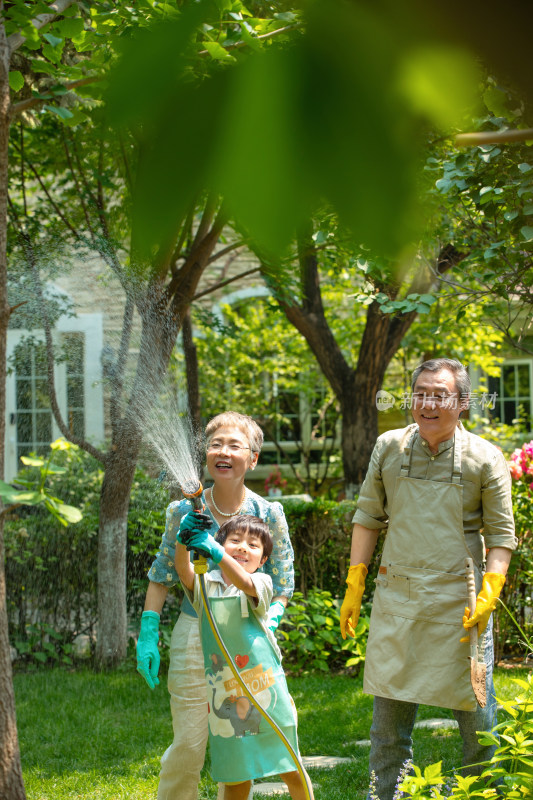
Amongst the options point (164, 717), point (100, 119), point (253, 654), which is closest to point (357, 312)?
point (164, 717)

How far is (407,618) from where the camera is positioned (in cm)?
263

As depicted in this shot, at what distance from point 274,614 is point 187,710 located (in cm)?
38

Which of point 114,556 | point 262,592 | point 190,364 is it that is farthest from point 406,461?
point 190,364

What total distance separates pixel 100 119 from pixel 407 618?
2.25m

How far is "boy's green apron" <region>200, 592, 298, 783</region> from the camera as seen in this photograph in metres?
2.23

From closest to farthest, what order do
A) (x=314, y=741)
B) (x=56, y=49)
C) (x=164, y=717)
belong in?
(x=56, y=49)
(x=314, y=741)
(x=164, y=717)

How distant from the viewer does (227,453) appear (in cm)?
251

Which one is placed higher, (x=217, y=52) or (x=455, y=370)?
(x=217, y=52)

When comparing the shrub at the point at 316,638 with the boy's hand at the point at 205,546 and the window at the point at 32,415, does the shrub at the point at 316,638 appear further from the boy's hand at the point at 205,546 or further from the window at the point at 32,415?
the window at the point at 32,415

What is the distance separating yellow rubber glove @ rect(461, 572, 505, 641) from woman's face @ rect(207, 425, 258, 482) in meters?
0.82

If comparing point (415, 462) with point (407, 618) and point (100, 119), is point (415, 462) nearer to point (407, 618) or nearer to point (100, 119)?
point (407, 618)

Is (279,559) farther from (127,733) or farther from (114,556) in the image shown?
(114,556)

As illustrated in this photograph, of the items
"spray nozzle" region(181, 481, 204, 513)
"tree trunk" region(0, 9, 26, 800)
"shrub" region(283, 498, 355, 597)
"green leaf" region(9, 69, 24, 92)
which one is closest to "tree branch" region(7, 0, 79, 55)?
"green leaf" region(9, 69, 24, 92)

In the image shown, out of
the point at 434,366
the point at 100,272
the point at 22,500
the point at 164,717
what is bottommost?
the point at 164,717
